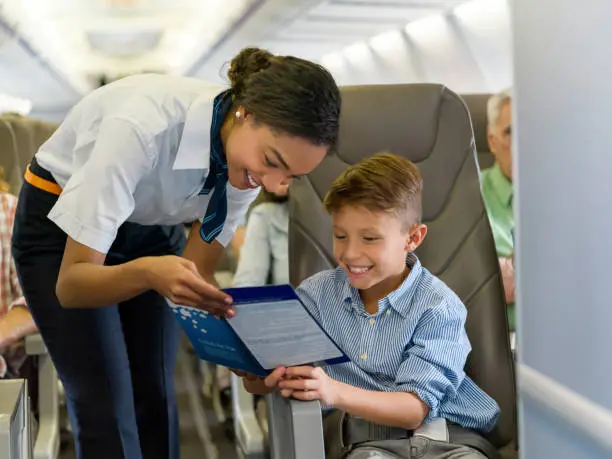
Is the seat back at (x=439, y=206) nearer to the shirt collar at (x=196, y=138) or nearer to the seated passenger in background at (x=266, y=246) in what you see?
the shirt collar at (x=196, y=138)

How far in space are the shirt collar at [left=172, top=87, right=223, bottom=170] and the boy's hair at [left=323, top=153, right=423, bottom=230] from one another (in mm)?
300

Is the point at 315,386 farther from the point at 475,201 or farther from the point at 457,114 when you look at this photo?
the point at 457,114

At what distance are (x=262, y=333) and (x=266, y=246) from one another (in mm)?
1944

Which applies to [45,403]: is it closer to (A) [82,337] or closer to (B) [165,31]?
(A) [82,337]

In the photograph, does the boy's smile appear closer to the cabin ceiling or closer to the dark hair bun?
the dark hair bun

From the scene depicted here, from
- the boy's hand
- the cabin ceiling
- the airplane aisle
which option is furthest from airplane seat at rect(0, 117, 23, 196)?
the cabin ceiling

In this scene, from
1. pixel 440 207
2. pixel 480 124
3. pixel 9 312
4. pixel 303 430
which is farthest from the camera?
pixel 480 124

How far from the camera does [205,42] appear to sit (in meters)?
12.1

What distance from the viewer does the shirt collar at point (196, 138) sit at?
1688 mm

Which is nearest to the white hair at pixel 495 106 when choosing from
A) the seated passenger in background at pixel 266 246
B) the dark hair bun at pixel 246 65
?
the seated passenger in background at pixel 266 246

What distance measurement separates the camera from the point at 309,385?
1.46 m

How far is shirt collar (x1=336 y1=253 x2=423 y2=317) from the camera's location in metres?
1.80

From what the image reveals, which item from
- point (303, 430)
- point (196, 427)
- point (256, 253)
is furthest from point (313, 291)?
point (196, 427)

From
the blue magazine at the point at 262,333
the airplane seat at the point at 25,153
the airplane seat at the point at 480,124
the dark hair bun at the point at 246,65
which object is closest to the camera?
the blue magazine at the point at 262,333
